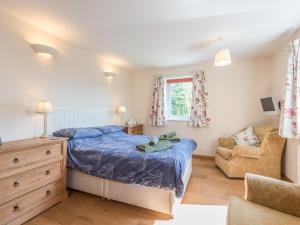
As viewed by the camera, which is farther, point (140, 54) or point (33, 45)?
point (140, 54)

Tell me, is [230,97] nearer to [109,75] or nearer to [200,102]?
[200,102]

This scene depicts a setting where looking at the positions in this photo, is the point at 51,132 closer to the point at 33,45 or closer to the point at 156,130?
the point at 33,45

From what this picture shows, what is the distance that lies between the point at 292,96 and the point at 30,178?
11.4 feet

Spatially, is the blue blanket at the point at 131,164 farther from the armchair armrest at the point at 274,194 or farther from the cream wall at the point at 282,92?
the cream wall at the point at 282,92

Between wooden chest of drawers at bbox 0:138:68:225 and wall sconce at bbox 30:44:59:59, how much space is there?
4.40ft

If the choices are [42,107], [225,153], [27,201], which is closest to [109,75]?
[42,107]

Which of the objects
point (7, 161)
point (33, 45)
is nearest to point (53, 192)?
point (7, 161)

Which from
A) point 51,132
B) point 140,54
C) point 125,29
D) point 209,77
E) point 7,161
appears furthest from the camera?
point 209,77

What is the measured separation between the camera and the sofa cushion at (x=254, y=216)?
114cm

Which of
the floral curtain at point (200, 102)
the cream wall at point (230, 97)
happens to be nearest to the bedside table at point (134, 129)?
the cream wall at point (230, 97)

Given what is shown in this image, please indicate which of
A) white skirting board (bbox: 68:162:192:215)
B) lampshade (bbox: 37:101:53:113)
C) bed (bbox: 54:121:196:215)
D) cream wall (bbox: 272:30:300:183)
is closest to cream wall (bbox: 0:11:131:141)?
lampshade (bbox: 37:101:53:113)

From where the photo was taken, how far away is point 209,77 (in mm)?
4199

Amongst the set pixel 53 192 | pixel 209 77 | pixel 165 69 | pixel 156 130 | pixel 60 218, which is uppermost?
pixel 165 69

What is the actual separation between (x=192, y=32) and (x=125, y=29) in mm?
1019
